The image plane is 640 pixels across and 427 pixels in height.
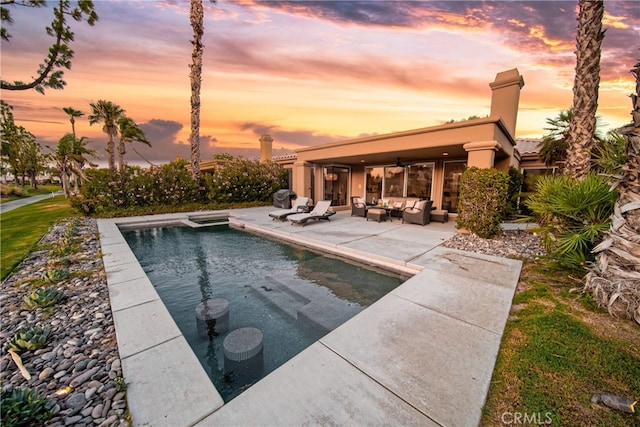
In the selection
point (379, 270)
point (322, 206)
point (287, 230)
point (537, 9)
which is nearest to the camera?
point (379, 270)

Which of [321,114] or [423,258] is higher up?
[321,114]

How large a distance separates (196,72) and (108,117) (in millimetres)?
18106

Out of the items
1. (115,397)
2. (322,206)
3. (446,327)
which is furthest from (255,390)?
(322,206)

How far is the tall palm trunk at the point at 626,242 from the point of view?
2812 millimetres

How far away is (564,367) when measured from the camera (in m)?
2.25

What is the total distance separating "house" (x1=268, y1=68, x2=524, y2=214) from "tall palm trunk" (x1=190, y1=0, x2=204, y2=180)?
5.75m

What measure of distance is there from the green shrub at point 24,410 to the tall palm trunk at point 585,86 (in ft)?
30.6

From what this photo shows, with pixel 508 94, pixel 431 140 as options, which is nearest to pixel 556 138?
pixel 508 94

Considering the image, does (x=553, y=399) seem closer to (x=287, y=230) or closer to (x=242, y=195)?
(x=287, y=230)

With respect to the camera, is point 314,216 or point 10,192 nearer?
point 314,216

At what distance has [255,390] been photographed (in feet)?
6.55

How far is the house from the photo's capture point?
7.35 meters

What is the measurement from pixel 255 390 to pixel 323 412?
1.97 ft

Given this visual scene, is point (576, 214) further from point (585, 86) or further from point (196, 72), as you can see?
point (196, 72)
